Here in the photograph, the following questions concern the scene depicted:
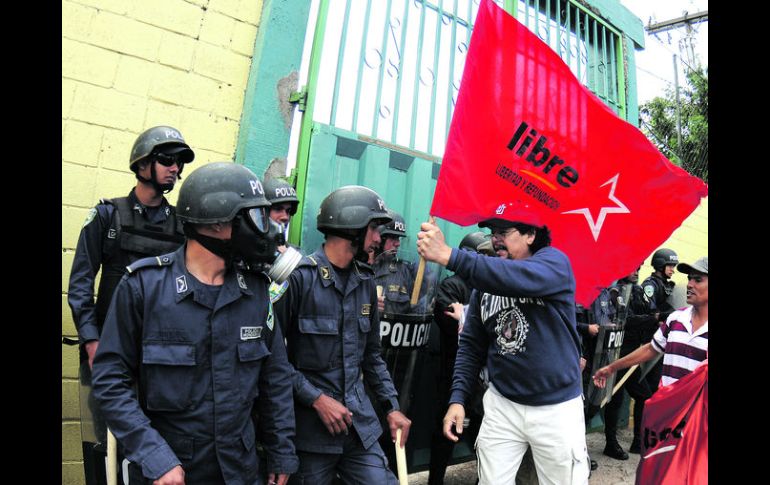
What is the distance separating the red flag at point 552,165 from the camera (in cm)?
288

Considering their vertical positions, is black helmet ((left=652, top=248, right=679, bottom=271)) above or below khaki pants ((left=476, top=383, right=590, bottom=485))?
above

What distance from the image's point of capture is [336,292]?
2754mm

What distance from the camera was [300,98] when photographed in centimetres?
405

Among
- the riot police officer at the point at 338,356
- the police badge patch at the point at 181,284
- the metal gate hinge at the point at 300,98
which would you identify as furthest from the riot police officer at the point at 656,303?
the police badge patch at the point at 181,284

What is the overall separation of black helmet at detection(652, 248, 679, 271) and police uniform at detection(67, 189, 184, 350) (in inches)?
241

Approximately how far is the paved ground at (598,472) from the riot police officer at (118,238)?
2.94 metres

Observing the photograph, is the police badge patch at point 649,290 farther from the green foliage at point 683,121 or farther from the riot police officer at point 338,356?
the green foliage at point 683,121

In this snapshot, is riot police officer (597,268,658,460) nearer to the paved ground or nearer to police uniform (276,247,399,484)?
the paved ground

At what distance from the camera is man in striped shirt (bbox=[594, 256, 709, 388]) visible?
330 centimetres

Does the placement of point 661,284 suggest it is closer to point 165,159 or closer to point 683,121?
point 165,159

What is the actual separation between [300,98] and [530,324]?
2430 mm

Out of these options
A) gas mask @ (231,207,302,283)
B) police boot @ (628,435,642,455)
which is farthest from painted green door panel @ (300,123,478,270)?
police boot @ (628,435,642,455)

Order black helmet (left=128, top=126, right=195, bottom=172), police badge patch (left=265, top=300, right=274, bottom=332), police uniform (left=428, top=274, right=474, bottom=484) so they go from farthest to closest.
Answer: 1. police uniform (left=428, top=274, right=474, bottom=484)
2. black helmet (left=128, top=126, right=195, bottom=172)
3. police badge patch (left=265, top=300, right=274, bottom=332)
